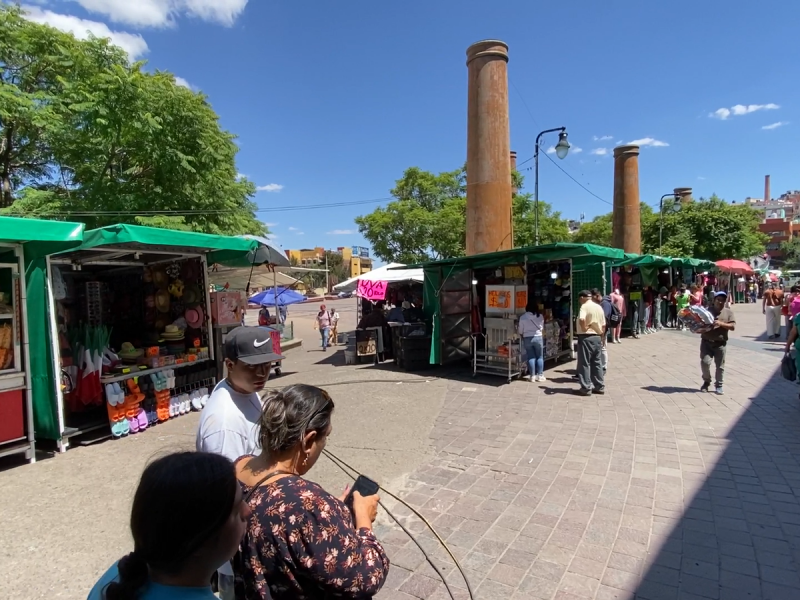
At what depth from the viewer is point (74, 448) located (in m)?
5.76

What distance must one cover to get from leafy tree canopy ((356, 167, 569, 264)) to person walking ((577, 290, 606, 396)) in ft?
62.4

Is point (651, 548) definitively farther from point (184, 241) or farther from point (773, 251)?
point (773, 251)

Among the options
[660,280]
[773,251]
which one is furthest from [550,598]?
[773,251]

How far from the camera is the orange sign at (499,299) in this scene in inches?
362

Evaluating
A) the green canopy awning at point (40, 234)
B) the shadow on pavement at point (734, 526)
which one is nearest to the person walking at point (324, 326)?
the green canopy awning at point (40, 234)

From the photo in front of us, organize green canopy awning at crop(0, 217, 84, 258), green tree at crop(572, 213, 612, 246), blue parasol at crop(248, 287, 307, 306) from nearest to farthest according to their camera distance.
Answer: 1. green canopy awning at crop(0, 217, 84, 258)
2. blue parasol at crop(248, 287, 307, 306)
3. green tree at crop(572, 213, 612, 246)

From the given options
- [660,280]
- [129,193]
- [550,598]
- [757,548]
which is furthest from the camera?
[660,280]

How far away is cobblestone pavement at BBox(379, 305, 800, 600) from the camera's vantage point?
9.62 ft

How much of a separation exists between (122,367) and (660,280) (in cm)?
1795

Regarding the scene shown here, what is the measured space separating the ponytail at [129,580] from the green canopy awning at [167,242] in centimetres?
525

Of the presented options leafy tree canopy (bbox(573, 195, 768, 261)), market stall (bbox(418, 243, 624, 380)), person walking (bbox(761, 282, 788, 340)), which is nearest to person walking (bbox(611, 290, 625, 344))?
market stall (bbox(418, 243, 624, 380))

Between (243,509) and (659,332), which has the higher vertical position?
(243,509)

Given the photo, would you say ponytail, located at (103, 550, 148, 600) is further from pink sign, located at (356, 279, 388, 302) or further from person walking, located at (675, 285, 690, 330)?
person walking, located at (675, 285, 690, 330)

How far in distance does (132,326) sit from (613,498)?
288 inches
